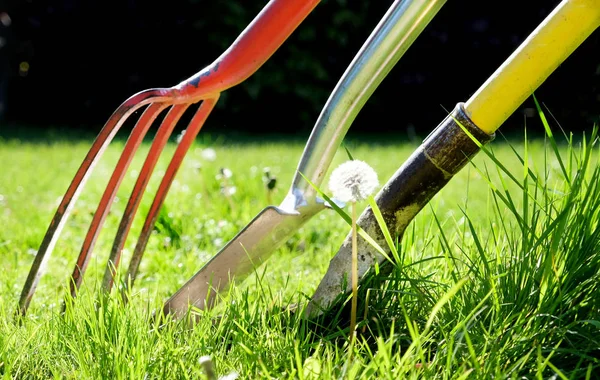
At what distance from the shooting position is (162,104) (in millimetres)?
1465

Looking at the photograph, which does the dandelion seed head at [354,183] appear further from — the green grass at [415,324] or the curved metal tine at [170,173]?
the curved metal tine at [170,173]

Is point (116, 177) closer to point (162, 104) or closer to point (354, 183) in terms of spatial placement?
point (162, 104)

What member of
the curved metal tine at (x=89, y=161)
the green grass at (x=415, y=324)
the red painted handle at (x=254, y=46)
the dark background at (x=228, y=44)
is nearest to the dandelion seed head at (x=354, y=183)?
the green grass at (x=415, y=324)

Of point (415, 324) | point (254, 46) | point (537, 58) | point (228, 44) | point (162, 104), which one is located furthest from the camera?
point (228, 44)

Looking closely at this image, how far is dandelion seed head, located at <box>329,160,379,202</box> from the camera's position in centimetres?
113

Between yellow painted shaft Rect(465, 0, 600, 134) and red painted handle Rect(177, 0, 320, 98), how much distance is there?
0.36 metres

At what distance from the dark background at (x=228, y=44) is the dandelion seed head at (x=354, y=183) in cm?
635

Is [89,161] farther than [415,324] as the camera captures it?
Yes

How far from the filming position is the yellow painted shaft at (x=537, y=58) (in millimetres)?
1140

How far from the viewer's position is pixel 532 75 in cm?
117

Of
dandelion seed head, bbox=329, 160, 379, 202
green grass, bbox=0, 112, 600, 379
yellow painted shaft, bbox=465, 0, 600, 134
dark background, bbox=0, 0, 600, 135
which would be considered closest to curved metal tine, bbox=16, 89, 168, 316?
green grass, bbox=0, 112, 600, 379

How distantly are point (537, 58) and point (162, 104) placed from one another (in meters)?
0.74

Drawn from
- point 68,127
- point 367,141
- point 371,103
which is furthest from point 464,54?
point 68,127

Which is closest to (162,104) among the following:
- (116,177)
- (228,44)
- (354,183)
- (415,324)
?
(116,177)
